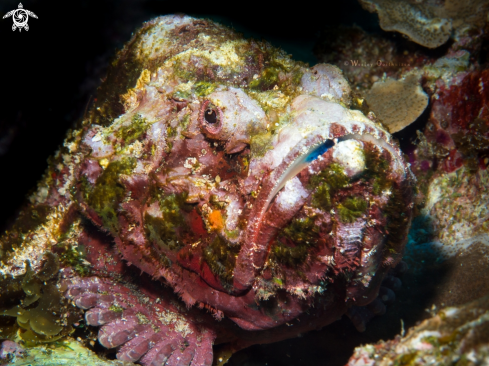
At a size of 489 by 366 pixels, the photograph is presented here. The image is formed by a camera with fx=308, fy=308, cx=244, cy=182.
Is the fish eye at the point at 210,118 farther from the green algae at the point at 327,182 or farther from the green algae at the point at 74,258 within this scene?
the green algae at the point at 74,258

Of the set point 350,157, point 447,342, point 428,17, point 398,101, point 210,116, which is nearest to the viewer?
point 447,342

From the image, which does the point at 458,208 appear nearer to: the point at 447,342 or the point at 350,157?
the point at 350,157

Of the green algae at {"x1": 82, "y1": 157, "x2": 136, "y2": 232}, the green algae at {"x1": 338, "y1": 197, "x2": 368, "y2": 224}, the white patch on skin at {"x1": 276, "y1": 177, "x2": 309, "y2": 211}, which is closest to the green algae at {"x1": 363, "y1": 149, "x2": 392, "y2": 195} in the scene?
the green algae at {"x1": 338, "y1": 197, "x2": 368, "y2": 224}

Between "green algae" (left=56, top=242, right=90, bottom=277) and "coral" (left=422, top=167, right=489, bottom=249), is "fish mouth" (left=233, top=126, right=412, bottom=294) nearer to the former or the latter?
"green algae" (left=56, top=242, right=90, bottom=277)

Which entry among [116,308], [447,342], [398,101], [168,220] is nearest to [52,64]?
[168,220]

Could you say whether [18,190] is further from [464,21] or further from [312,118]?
[464,21]

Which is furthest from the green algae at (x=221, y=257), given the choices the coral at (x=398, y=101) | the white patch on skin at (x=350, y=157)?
the coral at (x=398, y=101)
